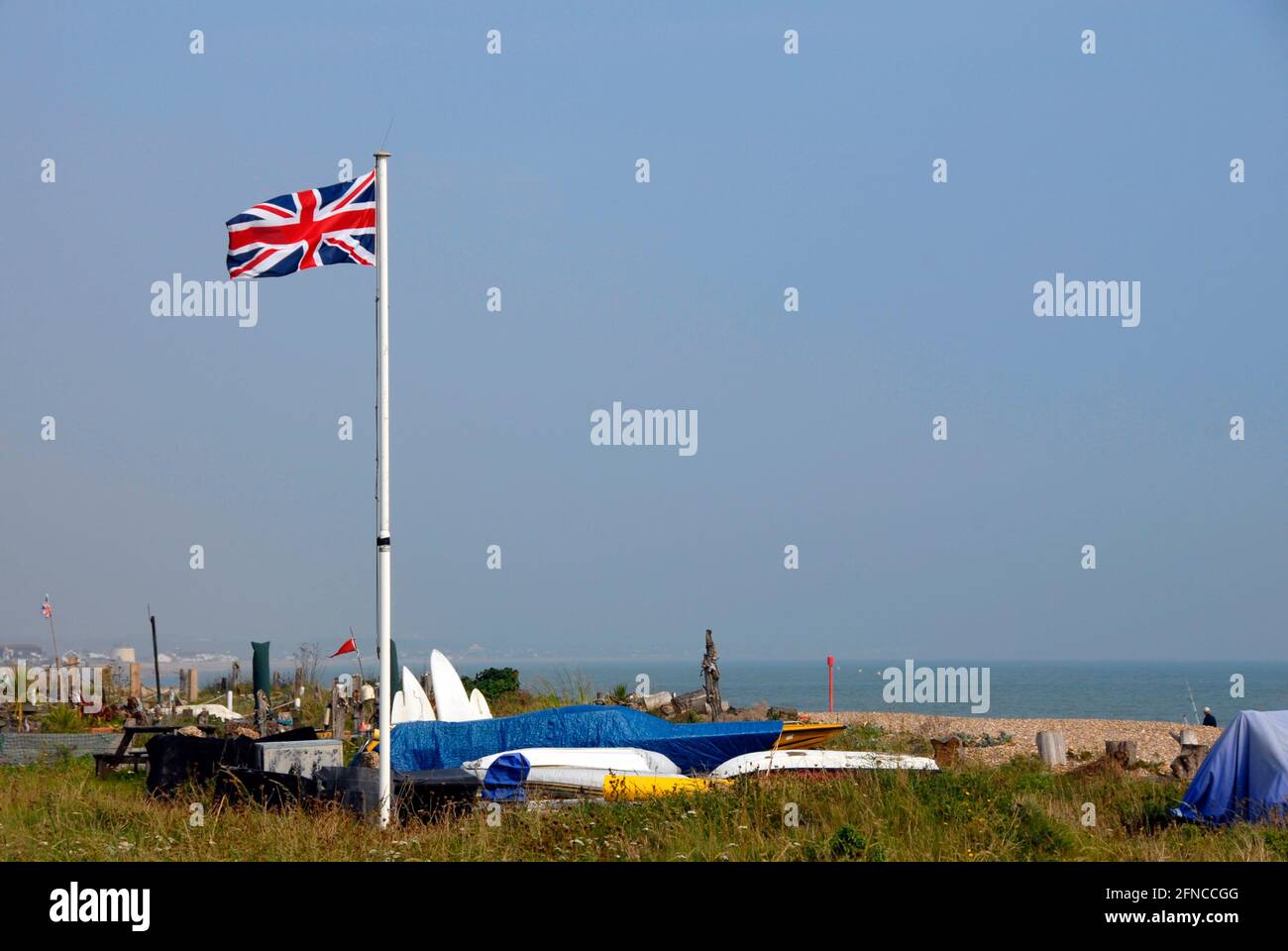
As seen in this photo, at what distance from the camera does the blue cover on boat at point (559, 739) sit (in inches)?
732

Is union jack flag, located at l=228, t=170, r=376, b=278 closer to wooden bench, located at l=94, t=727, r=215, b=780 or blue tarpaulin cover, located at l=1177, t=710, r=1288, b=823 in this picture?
wooden bench, located at l=94, t=727, r=215, b=780

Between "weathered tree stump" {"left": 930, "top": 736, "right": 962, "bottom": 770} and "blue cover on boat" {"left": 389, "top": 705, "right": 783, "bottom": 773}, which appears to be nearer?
"blue cover on boat" {"left": 389, "top": 705, "right": 783, "bottom": 773}

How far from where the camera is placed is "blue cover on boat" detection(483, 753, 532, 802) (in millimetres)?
15242

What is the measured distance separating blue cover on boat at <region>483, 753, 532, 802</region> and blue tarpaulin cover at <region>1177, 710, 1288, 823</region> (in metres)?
7.14

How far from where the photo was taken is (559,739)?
1875cm

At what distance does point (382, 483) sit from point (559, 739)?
6.42 m

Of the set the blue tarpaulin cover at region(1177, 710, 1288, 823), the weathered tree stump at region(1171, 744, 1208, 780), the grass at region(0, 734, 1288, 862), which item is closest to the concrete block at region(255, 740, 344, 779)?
the grass at region(0, 734, 1288, 862)

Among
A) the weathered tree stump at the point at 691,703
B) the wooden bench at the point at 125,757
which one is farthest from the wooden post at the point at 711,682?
the wooden bench at the point at 125,757

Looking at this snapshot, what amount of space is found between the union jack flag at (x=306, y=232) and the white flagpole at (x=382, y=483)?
0.12m

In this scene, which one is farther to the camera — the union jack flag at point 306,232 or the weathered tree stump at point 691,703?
the weathered tree stump at point 691,703

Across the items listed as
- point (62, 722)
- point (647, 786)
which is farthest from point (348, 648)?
point (647, 786)

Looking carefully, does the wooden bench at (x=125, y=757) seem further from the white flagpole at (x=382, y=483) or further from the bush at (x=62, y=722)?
the white flagpole at (x=382, y=483)

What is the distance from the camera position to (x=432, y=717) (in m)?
22.2
